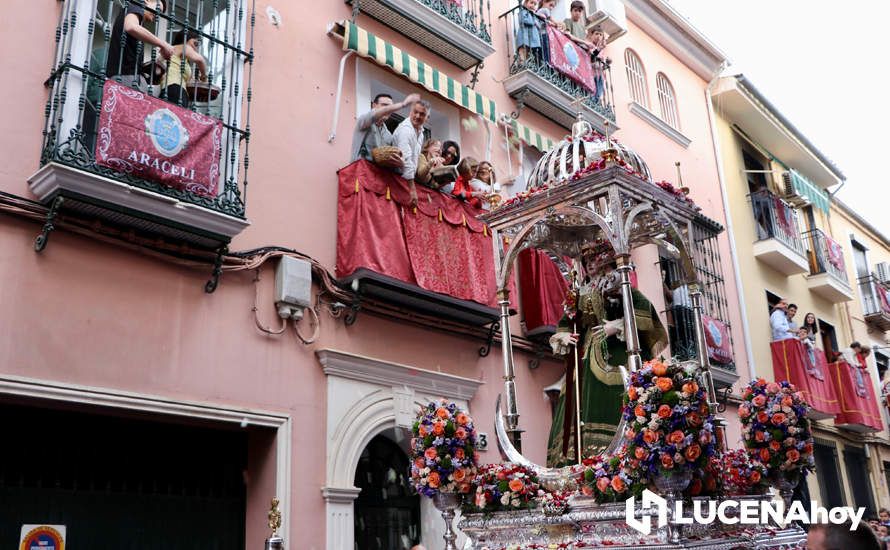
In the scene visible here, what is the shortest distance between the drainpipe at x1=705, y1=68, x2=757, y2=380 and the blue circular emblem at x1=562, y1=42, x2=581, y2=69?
4.95 meters

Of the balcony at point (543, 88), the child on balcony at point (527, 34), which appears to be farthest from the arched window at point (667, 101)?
the child on balcony at point (527, 34)

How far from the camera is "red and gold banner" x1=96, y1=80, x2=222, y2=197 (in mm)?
6062

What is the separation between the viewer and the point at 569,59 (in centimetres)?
1134

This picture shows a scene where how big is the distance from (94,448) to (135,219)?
6.02 ft

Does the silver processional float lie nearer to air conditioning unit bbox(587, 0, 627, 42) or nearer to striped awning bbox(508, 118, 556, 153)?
striped awning bbox(508, 118, 556, 153)

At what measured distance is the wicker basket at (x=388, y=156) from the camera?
8219 mm

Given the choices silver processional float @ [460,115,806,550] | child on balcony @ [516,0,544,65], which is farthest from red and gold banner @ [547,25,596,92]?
silver processional float @ [460,115,806,550]

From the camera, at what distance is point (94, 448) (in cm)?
656

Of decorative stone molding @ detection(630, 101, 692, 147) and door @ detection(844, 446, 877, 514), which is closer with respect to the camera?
decorative stone molding @ detection(630, 101, 692, 147)

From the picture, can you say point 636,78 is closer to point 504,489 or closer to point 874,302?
point 874,302

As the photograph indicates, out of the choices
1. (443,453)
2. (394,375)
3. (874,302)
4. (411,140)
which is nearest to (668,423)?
(443,453)

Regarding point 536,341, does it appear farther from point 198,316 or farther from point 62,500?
point 62,500

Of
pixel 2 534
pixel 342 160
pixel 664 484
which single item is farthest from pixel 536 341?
pixel 2 534
